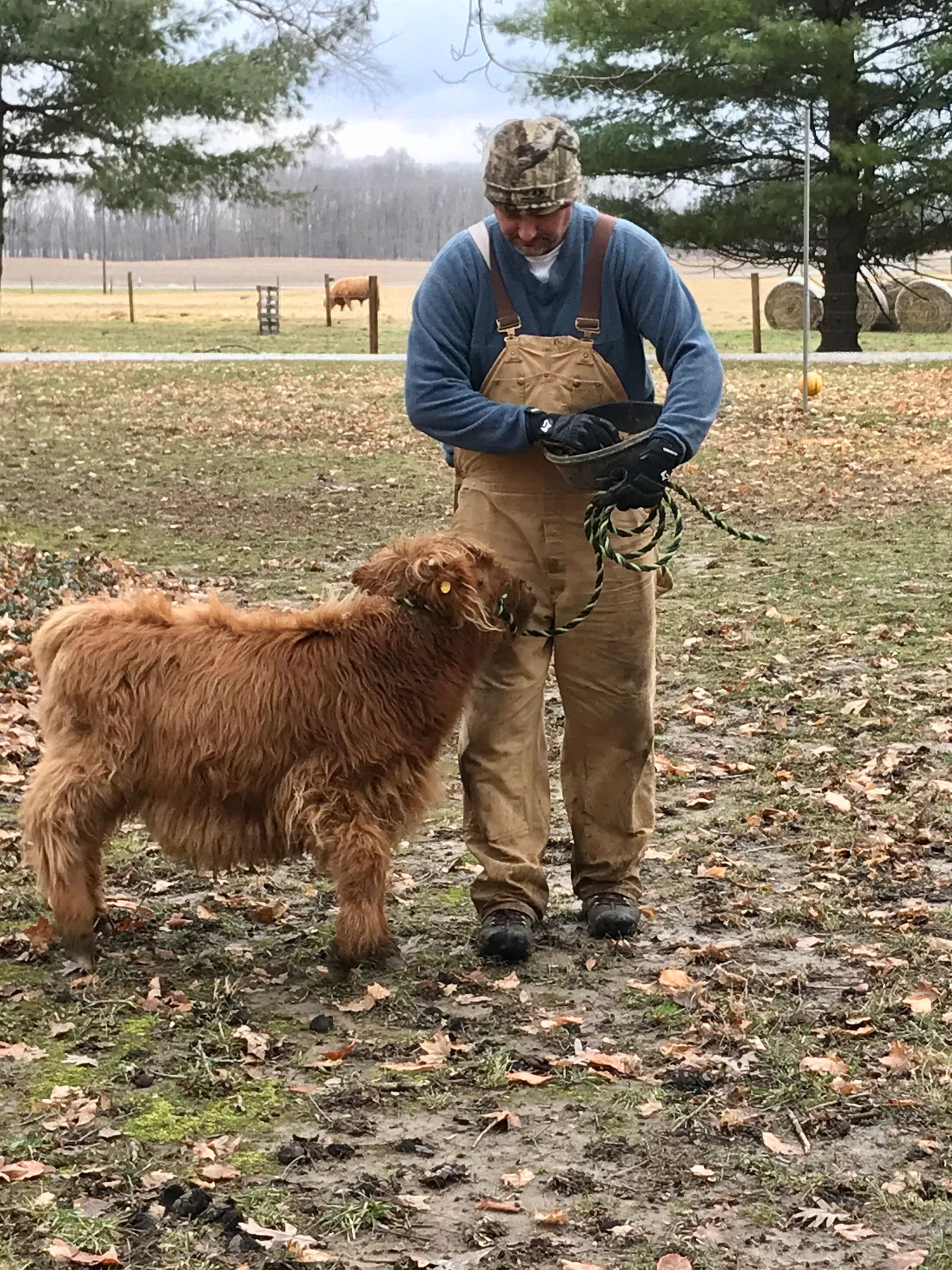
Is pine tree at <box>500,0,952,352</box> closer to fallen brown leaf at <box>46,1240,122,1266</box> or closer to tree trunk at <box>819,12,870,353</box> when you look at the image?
tree trunk at <box>819,12,870,353</box>

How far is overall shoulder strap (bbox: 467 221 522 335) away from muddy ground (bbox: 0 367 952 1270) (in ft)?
6.60

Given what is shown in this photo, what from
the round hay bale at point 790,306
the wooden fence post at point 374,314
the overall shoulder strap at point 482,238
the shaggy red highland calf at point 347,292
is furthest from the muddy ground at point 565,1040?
the shaggy red highland calf at point 347,292

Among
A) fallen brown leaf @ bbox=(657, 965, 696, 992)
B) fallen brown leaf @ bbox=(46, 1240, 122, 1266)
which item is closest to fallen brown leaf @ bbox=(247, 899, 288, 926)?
fallen brown leaf @ bbox=(657, 965, 696, 992)

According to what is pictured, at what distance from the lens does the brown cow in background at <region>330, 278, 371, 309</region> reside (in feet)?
160

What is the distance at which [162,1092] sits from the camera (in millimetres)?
4098

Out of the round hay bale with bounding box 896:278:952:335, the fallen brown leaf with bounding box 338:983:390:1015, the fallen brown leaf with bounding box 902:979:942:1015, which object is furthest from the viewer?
the round hay bale with bounding box 896:278:952:335

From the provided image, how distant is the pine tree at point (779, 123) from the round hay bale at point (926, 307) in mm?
5281

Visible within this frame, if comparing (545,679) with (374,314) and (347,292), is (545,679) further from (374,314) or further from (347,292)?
(347,292)

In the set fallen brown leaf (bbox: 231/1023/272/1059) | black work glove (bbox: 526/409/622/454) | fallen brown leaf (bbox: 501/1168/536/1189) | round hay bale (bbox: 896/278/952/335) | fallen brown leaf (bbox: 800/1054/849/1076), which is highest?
round hay bale (bbox: 896/278/952/335)

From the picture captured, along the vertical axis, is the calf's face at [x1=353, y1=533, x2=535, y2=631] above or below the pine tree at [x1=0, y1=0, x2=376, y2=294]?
below

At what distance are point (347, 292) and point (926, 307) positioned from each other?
19.0m

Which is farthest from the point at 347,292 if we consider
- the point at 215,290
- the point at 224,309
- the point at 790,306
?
the point at 215,290

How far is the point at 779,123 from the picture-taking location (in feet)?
98.2

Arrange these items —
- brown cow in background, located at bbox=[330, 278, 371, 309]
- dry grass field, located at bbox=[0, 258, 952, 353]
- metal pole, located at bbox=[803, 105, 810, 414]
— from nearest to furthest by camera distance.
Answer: metal pole, located at bbox=[803, 105, 810, 414]
dry grass field, located at bbox=[0, 258, 952, 353]
brown cow in background, located at bbox=[330, 278, 371, 309]
